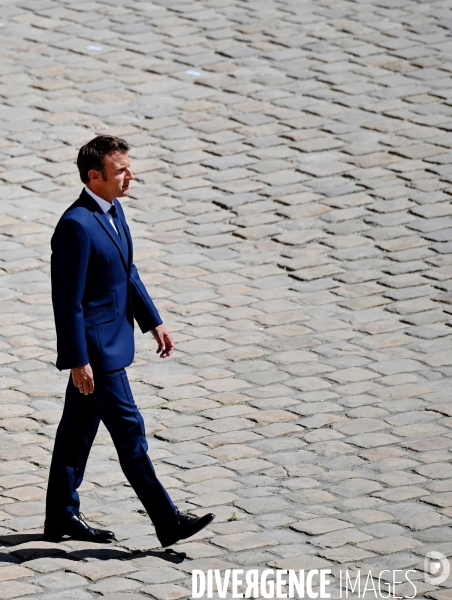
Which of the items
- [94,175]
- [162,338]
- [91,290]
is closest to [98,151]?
[94,175]

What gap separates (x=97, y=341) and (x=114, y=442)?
463 mm

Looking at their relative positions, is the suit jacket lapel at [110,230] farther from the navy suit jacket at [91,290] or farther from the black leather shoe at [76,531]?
the black leather shoe at [76,531]

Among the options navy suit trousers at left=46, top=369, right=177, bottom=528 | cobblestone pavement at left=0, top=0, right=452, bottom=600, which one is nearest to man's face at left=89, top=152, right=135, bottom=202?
navy suit trousers at left=46, top=369, right=177, bottom=528

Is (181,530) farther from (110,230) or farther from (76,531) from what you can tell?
(110,230)

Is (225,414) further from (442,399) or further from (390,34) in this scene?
(390,34)

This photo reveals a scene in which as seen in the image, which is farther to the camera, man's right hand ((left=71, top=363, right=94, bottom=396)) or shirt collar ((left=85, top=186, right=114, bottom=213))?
shirt collar ((left=85, top=186, right=114, bottom=213))

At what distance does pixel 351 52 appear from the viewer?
1192cm

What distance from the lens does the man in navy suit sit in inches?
203

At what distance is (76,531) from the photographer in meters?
5.49

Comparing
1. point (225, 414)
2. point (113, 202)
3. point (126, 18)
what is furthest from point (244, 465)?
point (126, 18)

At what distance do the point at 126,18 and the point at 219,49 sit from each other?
1272mm

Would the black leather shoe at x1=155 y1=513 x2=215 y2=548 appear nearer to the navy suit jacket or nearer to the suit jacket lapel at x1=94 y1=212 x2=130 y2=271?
the navy suit jacket

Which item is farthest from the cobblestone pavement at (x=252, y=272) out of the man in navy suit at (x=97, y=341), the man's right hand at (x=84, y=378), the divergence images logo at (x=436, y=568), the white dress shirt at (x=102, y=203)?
the white dress shirt at (x=102, y=203)

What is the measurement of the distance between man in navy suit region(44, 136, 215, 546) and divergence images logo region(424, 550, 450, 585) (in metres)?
0.96
